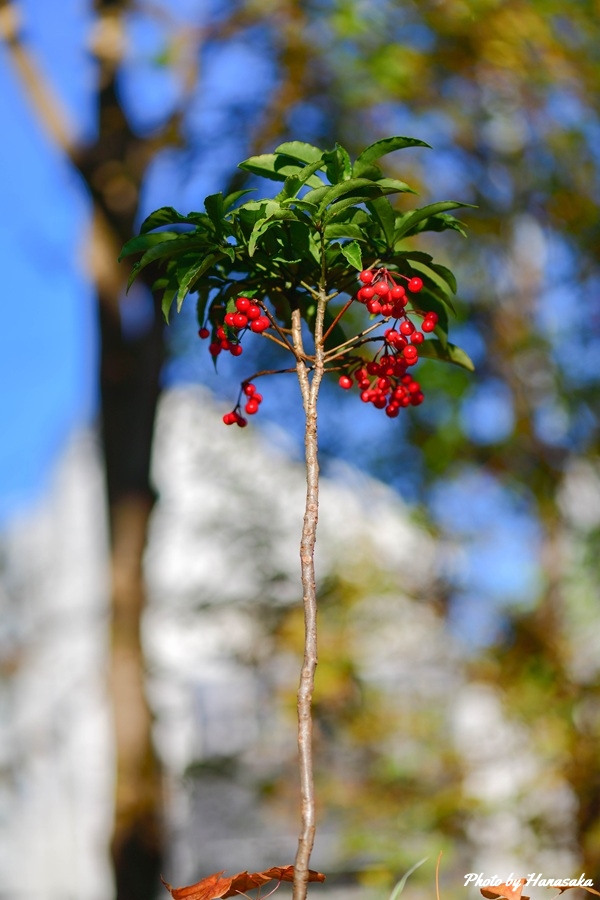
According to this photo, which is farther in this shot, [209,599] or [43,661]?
[43,661]

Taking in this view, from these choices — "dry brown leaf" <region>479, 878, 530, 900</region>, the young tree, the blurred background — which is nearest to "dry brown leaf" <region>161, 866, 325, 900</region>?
the young tree

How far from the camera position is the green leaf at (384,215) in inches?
33.8

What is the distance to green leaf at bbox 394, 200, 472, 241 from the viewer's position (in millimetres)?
874

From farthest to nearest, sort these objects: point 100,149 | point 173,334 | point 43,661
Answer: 1. point 43,661
2. point 173,334
3. point 100,149

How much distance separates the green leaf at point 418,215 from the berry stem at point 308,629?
9cm

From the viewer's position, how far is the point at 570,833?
11.7 feet

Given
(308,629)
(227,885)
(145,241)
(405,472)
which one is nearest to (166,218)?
(145,241)

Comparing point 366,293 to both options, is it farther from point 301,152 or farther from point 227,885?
point 227,885

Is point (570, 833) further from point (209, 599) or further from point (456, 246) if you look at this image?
point (456, 246)

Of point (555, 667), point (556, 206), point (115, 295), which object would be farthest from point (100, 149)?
point (555, 667)

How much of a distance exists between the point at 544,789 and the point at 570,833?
7.0 inches

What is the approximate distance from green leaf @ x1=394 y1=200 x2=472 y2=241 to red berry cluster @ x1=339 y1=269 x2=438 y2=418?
4cm

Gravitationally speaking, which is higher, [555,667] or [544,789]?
[555,667]

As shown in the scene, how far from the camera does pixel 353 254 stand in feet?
2.76
